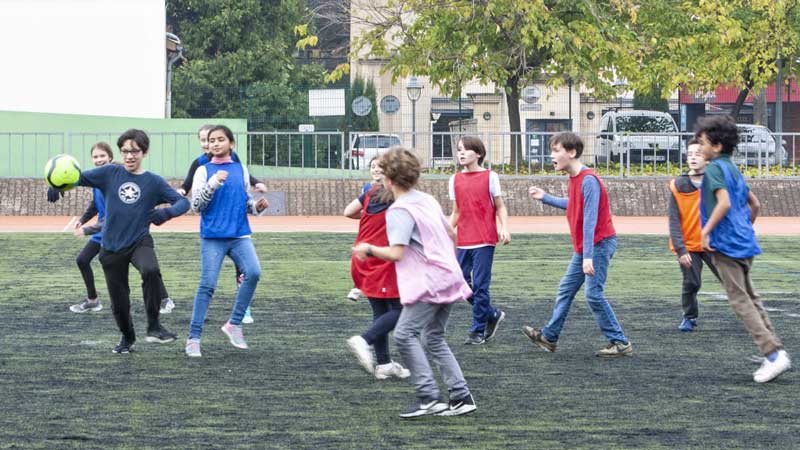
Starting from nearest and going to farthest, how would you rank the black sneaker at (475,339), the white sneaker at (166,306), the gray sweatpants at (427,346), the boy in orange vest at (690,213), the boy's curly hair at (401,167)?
1. the boy's curly hair at (401,167)
2. the gray sweatpants at (427,346)
3. the black sneaker at (475,339)
4. the boy in orange vest at (690,213)
5. the white sneaker at (166,306)

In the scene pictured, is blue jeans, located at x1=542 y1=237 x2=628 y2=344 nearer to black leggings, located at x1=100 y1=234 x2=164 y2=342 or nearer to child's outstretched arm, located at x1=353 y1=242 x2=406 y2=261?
child's outstretched arm, located at x1=353 y1=242 x2=406 y2=261

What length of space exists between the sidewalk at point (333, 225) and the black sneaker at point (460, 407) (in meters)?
14.2

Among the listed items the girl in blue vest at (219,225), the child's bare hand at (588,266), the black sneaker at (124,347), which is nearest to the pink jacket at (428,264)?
the child's bare hand at (588,266)

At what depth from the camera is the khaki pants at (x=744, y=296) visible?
25.7ft

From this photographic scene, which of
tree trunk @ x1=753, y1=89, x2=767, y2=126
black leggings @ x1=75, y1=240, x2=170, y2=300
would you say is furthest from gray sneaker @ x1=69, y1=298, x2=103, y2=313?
tree trunk @ x1=753, y1=89, x2=767, y2=126

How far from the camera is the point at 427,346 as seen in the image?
6.82 meters

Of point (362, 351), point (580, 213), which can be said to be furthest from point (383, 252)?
point (580, 213)

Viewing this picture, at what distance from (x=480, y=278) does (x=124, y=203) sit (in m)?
2.46

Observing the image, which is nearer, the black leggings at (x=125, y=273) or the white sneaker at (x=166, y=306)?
the black leggings at (x=125, y=273)

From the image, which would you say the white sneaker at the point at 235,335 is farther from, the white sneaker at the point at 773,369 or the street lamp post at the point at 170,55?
the street lamp post at the point at 170,55

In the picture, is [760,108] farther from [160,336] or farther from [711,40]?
[160,336]

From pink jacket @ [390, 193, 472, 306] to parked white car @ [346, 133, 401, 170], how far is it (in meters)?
16.9

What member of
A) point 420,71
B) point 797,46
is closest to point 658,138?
point 420,71

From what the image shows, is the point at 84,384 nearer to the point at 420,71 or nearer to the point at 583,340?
the point at 583,340
